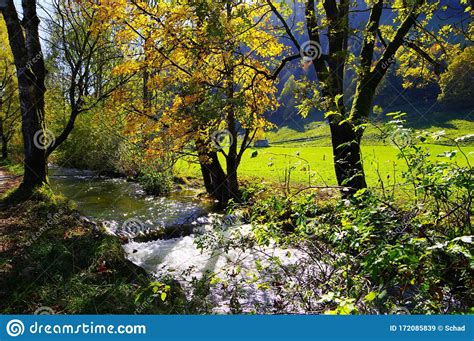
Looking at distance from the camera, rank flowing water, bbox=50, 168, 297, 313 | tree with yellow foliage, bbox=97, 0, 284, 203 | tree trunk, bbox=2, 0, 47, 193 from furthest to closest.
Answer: tree trunk, bbox=2, 0, 47, 193
tree with yellow foliage, bbox=97, 0, 284, 203
flowing water, bbox=50, 168, 297, 313

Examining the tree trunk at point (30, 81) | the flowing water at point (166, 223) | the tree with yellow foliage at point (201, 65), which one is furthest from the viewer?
the tree trunk at point (30, 81)

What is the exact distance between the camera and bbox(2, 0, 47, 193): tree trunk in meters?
10.0

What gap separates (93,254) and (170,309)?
96.8 inches

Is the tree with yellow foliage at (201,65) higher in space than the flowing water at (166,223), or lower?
higher

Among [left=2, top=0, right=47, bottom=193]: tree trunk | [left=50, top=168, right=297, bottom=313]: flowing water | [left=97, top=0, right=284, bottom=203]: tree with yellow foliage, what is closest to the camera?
[left=50, top=168, right=297, bottom=313]: flowing water

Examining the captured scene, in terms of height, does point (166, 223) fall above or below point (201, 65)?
below

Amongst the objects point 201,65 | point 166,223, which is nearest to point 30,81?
point 201,65

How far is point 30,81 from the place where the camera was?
1033 cm

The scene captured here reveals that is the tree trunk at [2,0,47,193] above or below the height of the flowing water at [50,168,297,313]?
above

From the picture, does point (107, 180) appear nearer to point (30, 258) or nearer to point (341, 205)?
point (30, 258)

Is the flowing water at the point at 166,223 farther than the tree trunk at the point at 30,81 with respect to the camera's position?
No

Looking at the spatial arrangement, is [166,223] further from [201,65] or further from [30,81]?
[30,81]

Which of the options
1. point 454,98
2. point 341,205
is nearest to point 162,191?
point 341,205

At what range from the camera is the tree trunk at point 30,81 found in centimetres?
1004
